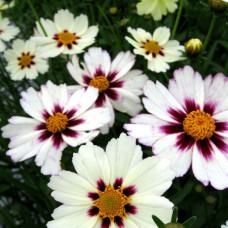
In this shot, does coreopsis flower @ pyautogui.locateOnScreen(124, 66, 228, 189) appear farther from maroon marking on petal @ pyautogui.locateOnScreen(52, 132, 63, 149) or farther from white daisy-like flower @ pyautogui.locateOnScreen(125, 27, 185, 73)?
white daisy-like flower @ pyautogui.locateOnScreen(125, 27, 185, 73)

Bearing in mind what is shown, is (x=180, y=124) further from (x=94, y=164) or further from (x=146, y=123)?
(x=94, y=164)

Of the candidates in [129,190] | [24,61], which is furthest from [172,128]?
[24,61]

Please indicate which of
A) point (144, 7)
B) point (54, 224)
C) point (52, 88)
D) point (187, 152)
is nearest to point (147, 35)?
point (144, 7)

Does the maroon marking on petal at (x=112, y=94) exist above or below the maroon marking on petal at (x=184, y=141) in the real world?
above

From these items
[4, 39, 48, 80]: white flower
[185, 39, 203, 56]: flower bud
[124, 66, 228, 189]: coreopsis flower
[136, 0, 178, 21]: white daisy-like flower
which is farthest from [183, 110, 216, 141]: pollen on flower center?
[4, 39, 48, 80]: white flower

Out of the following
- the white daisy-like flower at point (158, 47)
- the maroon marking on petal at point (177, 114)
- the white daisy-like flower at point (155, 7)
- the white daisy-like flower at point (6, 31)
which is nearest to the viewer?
the maroon marking on petal at point (177, 114)

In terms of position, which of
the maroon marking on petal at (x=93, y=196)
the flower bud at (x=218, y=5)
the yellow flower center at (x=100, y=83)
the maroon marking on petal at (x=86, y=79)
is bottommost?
the maroon marking on petal at (x=93, y=196)

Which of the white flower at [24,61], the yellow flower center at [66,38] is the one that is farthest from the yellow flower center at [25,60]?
the yellow flower center at [66,38]

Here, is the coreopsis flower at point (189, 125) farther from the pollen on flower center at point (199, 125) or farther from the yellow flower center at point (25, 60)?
the yellow flower center at point (25, 60)
